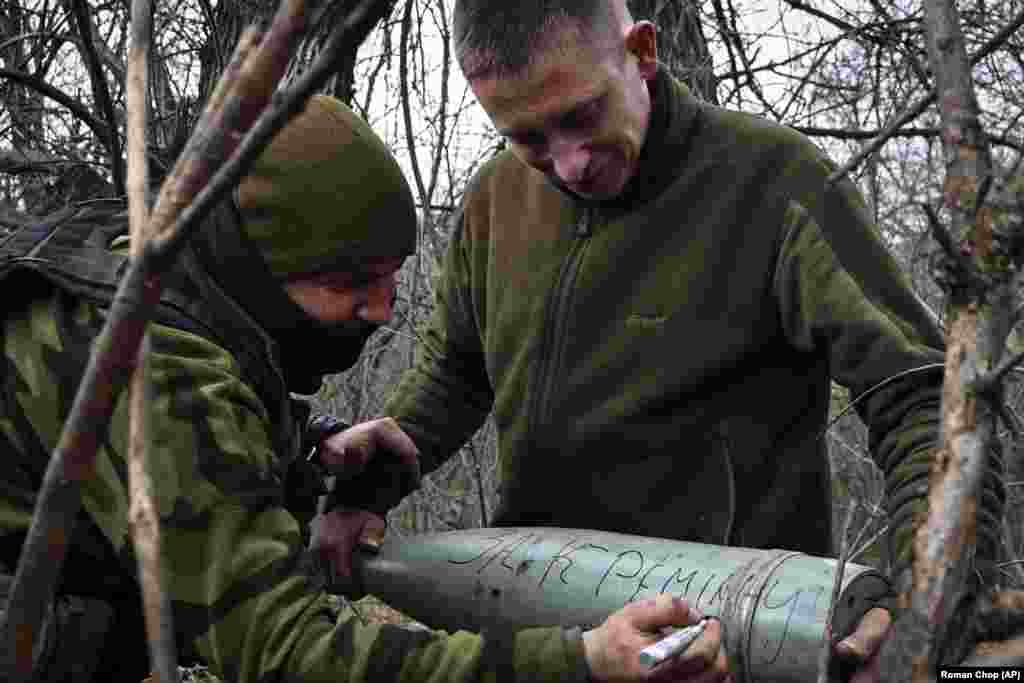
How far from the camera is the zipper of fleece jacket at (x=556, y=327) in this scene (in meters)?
2.53

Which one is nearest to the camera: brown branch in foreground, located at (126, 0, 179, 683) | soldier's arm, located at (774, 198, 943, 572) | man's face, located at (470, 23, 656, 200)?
brown branch in foreground, located at (126, 0, 179, 683)

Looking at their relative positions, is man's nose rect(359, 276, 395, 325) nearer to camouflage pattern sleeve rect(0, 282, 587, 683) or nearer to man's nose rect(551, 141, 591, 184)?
camouflage pattern sleeve rect(0, 282, 587, 683)

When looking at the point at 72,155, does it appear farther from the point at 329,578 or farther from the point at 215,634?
the point at 215,634

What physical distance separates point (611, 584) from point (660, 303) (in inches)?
28.2

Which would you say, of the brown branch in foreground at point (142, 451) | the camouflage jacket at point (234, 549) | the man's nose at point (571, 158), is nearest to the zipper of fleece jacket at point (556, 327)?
the man's nose at point (571, 158)

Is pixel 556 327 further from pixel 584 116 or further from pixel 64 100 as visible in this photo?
pixel 64 100

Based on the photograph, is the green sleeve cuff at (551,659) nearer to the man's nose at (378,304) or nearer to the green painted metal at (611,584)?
the green painted metal at (611,584)

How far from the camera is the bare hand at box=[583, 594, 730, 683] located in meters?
1.56

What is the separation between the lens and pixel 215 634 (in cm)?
157

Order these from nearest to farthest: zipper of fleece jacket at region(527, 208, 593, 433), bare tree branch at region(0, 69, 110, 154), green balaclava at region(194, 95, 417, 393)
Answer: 1. green balaclava at region(194, 95, 417, 393)
2. zipper of fleece jacket at region(527, 208, 593, 433)
3. bare tree branch at region(0, 69, 110, 154)

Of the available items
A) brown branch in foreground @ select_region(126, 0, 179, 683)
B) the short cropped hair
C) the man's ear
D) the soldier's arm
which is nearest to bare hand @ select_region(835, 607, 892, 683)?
the soldier's arm

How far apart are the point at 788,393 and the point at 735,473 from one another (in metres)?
0.19

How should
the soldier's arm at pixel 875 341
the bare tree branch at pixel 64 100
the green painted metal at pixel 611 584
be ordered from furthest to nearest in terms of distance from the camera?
the bare tree branch at pixel 64 100 → the soldier's arm at pixel 875 341 → the green painted metal at pixel 611 584

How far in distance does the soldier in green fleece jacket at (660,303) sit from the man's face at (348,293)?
0.47 meters
